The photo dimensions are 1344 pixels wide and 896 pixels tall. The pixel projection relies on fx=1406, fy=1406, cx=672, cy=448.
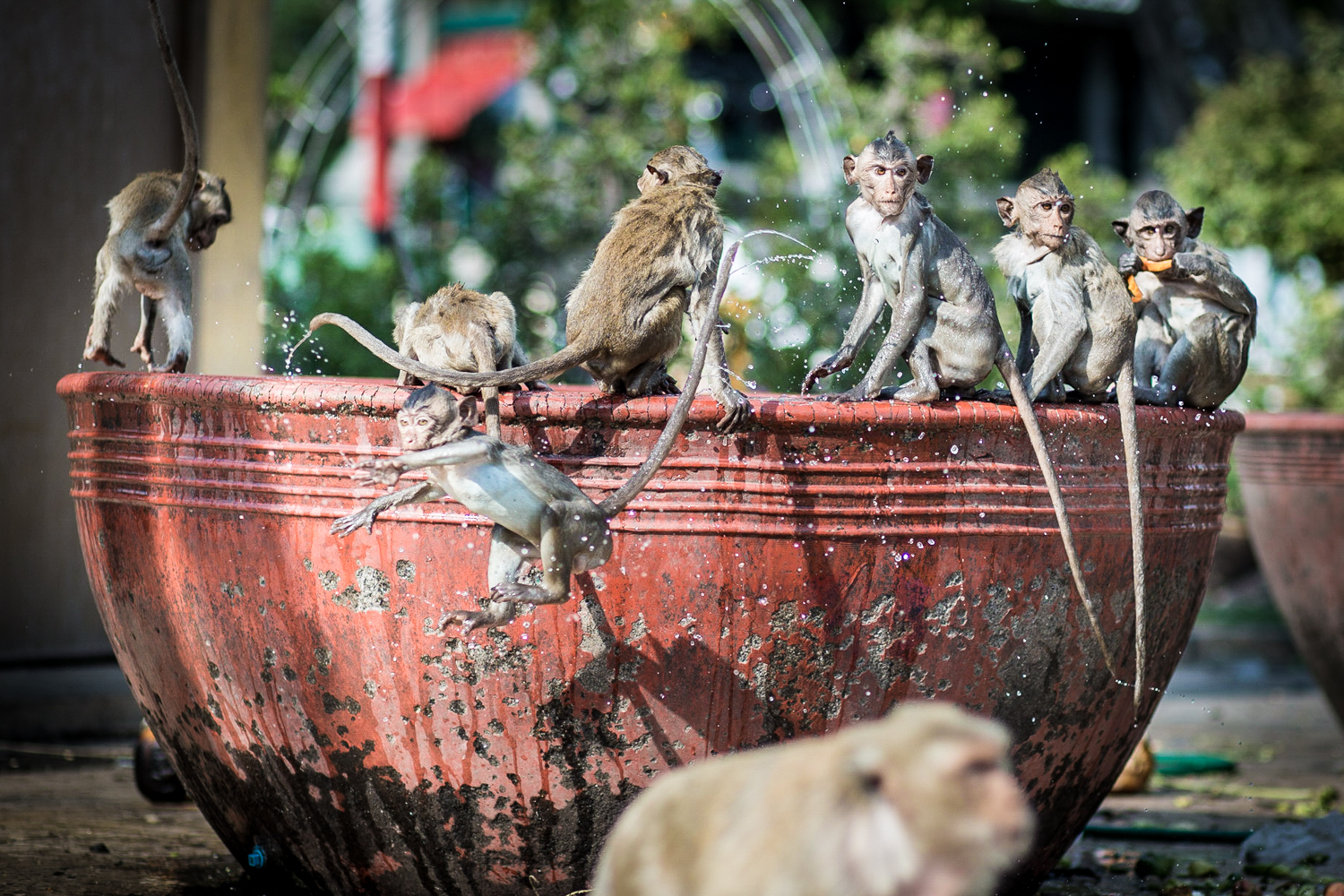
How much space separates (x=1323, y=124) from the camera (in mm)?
10305

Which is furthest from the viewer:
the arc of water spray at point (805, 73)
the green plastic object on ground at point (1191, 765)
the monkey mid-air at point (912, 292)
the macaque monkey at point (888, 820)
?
the arc of water spray at point (805, 73)

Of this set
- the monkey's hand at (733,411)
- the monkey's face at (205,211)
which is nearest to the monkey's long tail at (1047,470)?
the monkey's hand at (733,411)

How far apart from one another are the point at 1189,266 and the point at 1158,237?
4.5 inches

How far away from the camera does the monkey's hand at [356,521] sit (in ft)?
7.00

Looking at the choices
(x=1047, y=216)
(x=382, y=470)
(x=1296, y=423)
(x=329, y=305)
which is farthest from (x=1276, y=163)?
(x=382, y=470)

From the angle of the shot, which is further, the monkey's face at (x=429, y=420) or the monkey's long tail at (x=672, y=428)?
the monkey's long tail at (x=672, y=428)

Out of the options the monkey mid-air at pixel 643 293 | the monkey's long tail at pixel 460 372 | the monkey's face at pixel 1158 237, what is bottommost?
the monkey's long tail at pixel 460 372

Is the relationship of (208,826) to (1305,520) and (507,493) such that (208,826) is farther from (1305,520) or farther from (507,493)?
(1305,520)

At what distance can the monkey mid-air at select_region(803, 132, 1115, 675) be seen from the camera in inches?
103

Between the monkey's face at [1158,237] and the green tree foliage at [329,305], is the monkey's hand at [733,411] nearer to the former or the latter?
the monkey's face at [1158,237]

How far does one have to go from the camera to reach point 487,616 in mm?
2100

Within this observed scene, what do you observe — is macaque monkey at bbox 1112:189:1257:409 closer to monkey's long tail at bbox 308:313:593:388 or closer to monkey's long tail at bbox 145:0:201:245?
monkey's long tail at bbox 308:313:593:388

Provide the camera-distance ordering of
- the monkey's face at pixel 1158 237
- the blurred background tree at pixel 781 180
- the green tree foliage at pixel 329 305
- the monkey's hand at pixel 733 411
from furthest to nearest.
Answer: the blurred background tree at pixel 781 180 → the green tree foliage at pixel 329 305 → the monkey's face at pixel 1158 237 → the monkey's hand at pixel 733 411

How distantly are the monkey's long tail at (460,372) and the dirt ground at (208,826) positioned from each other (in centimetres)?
134
